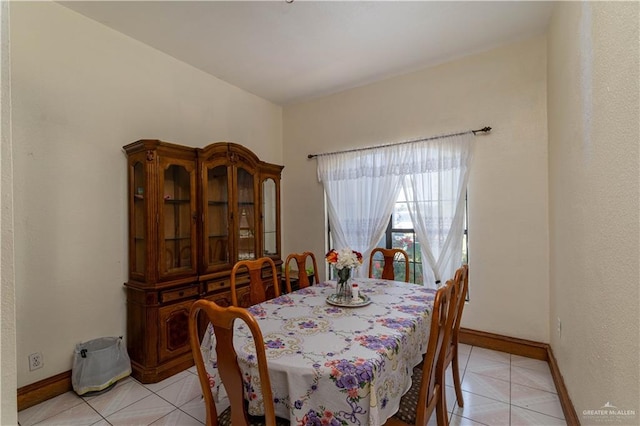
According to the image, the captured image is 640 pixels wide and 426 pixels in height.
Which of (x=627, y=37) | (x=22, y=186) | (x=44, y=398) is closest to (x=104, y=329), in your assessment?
(x=44, y=398)

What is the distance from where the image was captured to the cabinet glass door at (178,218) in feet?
8.12

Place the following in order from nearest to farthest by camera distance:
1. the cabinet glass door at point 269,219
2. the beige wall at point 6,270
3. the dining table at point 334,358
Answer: the beige wall at point 6,270, the dining table at point 334,358, the cabinet glass door at point 269,219

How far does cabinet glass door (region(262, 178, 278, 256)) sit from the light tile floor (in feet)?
4.81

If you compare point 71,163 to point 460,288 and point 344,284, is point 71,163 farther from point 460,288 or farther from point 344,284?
point 460,288

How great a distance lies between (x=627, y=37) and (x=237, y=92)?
3428 mm

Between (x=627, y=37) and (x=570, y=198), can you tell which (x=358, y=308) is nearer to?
(x=570, y=198)

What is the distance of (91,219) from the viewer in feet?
7.70

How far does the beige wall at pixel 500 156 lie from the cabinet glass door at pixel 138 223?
8.15ft

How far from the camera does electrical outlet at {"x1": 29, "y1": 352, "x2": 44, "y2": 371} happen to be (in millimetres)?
2035

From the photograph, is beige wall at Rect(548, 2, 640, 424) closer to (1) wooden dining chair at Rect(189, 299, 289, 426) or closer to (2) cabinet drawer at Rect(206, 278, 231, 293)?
(1) wooden dining chair at Rect(189, 299, 289, 426)

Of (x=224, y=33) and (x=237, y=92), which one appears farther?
(x=237, y=92)

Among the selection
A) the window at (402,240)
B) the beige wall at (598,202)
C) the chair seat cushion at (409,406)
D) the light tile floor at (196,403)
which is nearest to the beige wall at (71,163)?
the light tile floor at (196,403)

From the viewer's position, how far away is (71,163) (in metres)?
2.24

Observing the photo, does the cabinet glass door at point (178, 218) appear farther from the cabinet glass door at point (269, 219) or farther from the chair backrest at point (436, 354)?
→ the chair backrest at point (436, 354)
